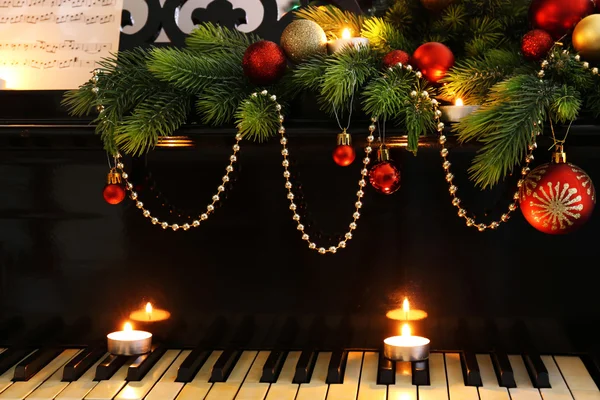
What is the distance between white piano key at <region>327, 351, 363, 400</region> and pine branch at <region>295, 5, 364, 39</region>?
614 mm

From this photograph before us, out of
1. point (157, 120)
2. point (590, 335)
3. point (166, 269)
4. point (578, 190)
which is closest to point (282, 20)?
point (157, 120)

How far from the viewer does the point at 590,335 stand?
155cm

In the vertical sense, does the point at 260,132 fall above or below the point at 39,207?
above

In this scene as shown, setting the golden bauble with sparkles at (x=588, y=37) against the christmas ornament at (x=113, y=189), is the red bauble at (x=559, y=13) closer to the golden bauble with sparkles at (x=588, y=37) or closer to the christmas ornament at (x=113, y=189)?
the golden bauble with sparkles at (x=588, y=37)

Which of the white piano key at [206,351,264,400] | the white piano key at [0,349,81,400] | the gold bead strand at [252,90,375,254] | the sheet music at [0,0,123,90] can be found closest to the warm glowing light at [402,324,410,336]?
the gold bead strand at [252,90,375,254]

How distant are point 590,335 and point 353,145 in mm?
587

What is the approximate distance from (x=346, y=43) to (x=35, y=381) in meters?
0.82

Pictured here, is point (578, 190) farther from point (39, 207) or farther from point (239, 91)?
point (39, 207)

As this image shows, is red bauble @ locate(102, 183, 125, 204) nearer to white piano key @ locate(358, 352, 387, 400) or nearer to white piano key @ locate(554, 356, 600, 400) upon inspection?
white piano key @ locate(358, 352, 387, 400)

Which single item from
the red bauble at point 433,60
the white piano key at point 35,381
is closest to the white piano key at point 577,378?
the red bauble at point 433,60

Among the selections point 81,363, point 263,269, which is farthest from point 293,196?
point 81,363

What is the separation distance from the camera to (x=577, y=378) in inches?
56.3

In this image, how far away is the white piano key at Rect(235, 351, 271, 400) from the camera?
1371 millimetres

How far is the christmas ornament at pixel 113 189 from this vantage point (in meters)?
1.44
